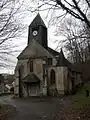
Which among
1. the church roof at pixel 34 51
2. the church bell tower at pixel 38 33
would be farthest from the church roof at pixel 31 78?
the church bell tower at pixel 38 33

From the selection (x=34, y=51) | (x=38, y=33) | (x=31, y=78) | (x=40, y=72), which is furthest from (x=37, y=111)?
(x=38, y=33)

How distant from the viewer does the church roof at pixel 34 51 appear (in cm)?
4359

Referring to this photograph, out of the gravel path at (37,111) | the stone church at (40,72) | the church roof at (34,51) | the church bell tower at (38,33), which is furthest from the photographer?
the church bell tower at (38,33)

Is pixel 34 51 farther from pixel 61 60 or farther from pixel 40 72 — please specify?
pixel 61 60

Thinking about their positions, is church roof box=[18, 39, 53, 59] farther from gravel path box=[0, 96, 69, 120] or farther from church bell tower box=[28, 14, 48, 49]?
gravel path box=[0, 96, 69, 120]

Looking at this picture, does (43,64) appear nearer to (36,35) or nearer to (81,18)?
(36,35)

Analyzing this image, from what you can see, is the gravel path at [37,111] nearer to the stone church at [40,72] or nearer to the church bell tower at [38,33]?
the stone church at [40,72]

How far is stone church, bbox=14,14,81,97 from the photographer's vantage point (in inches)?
1646

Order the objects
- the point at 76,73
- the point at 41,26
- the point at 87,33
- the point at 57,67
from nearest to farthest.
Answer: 1. the point at 87,33
2. the point at 57,67
3. the point at 41,26
4. the point at 76,73

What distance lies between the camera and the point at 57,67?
139 feet

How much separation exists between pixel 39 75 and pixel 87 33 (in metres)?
28.9

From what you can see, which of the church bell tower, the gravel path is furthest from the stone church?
the gravel path

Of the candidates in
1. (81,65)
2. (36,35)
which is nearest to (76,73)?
(81,65)

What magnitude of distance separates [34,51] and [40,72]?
174 inches
